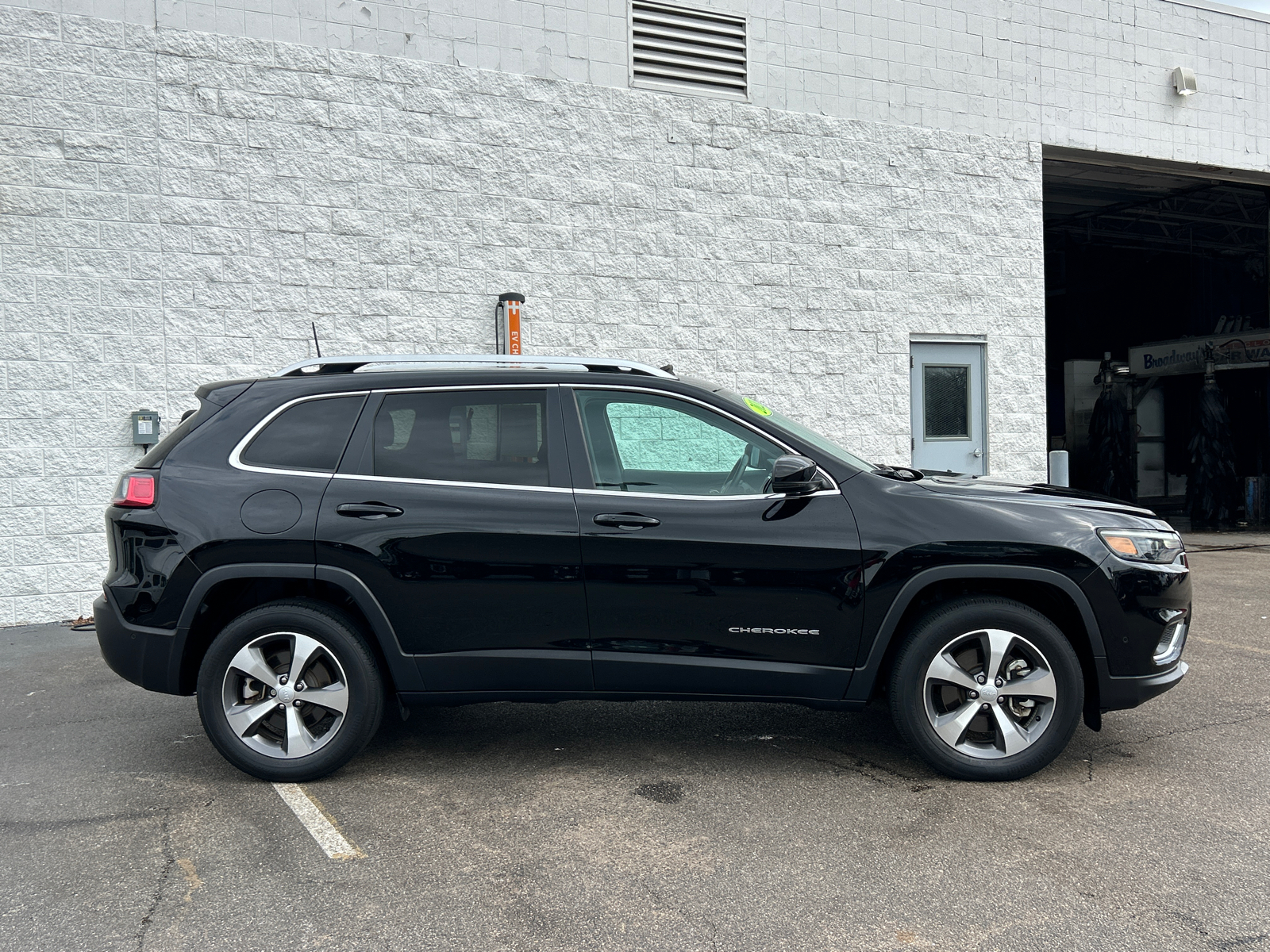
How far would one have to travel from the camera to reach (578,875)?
131 inches

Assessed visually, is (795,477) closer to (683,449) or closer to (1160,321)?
(683,449)

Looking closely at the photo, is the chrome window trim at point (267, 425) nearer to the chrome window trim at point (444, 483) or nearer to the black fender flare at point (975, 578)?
the chrome window trim at point (444, 483)

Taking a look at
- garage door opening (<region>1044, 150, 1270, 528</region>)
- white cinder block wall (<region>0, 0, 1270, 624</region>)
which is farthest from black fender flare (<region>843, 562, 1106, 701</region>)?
garage door opening (<region>1044, 150, 1270, 528</region>)

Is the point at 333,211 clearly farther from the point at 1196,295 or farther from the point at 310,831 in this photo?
the point at 1196,295

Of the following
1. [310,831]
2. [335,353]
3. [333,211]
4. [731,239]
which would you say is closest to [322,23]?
[333,211]

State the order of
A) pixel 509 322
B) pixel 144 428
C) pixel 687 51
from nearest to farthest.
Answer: pixel 144 428, pixel 509 322, pixel 687 51

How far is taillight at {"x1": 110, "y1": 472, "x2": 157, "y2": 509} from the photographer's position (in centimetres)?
425

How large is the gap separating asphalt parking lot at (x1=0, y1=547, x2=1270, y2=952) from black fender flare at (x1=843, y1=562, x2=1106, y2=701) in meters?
0.57

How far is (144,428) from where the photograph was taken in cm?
795

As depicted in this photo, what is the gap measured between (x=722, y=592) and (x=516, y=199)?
235 inches

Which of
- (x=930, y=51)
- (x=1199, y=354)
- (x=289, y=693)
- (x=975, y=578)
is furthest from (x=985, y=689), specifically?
(x=1199, y=354)

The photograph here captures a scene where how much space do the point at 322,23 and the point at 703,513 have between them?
671 centimetres

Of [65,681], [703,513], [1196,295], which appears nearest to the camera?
[703,513]

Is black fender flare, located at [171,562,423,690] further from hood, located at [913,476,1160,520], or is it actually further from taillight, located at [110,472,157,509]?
hood, located at [913,476,1160,520]
